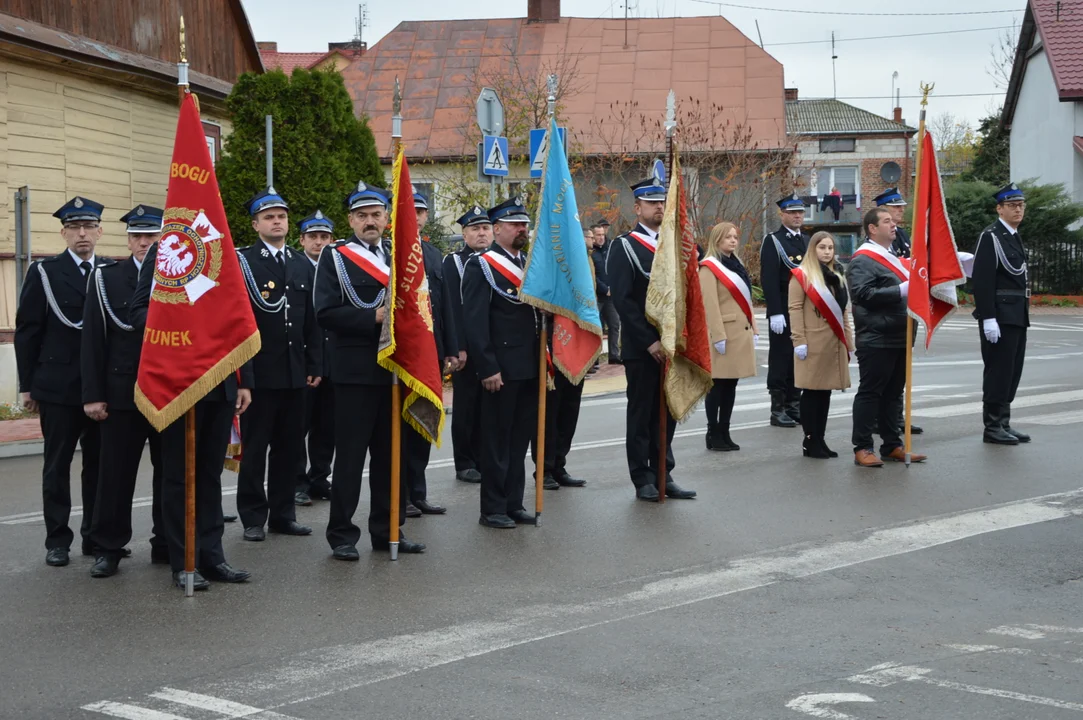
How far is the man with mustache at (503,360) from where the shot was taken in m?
8.77

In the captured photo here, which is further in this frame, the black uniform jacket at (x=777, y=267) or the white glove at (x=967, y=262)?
the black uniform jacket at (x=777, y=267)

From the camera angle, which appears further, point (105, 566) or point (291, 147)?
point (291, 147)

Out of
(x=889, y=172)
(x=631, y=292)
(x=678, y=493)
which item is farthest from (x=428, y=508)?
(x=889, y=172)

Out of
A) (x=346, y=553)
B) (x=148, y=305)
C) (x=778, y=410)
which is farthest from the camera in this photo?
(x=778, y=410)

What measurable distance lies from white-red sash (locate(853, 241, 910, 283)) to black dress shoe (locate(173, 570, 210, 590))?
6163mm

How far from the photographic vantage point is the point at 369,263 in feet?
26.1

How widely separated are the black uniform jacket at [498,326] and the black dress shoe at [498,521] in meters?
0.89

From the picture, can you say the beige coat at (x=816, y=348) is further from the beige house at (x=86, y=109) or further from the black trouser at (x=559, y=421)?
the beige house at (x=86, y=109)

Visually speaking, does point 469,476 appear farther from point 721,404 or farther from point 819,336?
point 819,336

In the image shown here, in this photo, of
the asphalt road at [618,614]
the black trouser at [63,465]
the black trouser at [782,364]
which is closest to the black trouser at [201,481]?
the asphalt road at [618,614]

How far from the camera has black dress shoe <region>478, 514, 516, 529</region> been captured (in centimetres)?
867

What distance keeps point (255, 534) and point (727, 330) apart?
5556mm

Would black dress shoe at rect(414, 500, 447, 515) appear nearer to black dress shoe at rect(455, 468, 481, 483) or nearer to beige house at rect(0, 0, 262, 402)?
black dress shoe at rect(455, 468, 481, 483)

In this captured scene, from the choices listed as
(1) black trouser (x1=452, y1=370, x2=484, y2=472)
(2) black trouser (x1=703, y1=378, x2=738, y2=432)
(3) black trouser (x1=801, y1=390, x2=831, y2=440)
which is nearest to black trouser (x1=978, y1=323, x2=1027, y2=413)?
(3) black trouser (x1=801, y1=390, x2=831, y2=440)
